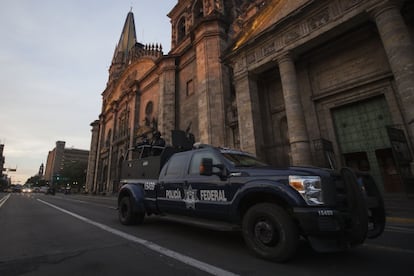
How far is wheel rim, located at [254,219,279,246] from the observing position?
3094 millimetres

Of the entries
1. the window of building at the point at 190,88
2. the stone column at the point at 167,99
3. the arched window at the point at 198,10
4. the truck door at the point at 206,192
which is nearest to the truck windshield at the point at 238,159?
the truck door at the point at 206,192

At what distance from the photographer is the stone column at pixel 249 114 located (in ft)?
45.1

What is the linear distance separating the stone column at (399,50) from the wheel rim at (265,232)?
8016mm

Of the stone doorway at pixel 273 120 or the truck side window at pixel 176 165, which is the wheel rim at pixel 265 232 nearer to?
the truck side window at pixel 176 165

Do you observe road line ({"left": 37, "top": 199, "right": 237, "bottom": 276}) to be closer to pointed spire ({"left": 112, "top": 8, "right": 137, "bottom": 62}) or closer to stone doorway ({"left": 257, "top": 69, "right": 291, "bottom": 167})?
stone doorway ({"left": 257, "top": 69, "right": 291, "bottom": 167})

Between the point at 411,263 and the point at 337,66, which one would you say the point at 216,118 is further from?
the point at 411,263

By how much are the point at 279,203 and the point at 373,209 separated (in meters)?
1.41

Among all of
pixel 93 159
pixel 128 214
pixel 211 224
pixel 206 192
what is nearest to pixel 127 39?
pixel 93 159

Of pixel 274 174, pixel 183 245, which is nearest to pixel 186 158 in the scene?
pixel 183 245

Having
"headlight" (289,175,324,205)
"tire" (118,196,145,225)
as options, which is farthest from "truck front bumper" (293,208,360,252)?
"tire" (118,196,145,225)

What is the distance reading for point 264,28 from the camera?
46.3ft

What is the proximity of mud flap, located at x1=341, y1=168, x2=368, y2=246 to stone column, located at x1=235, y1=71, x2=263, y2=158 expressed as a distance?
10476 millimetres

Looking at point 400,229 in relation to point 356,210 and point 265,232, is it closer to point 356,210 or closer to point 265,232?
point 356,210

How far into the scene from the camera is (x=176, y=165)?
5.32 m
